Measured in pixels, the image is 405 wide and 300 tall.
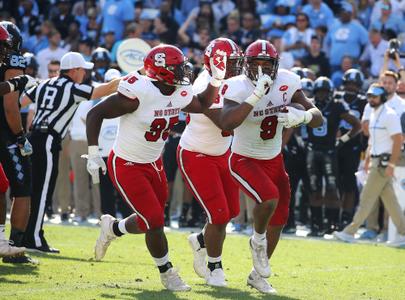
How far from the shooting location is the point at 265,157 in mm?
7910

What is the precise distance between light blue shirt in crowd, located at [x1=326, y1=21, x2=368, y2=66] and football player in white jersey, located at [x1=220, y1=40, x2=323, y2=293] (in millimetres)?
8054

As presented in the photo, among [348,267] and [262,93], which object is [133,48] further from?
[262,93]

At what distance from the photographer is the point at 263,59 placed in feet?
24.8

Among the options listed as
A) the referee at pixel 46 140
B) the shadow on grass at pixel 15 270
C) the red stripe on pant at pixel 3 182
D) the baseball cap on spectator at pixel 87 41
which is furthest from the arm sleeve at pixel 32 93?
the baseball cap on spectator at pixel 87 41

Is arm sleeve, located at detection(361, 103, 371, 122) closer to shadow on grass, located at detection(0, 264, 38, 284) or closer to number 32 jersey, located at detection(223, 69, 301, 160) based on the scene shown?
number 32 jersey, located at detection(223, 69, 301, 160)

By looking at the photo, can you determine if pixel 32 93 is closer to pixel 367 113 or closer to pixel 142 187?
pixel 142 187

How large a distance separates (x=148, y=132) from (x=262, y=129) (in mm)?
916

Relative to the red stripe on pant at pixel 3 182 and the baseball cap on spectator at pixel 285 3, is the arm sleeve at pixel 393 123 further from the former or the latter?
the baseball cap on spectator at pixel 285 3

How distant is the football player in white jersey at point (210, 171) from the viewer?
801 centimetres

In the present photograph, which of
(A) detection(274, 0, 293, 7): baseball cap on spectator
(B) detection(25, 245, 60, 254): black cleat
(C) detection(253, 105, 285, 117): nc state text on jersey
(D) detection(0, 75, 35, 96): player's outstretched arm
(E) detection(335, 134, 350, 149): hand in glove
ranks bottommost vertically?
(B) detection(25, 245, 60, 254): black cleat

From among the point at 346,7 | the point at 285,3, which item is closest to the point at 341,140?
the point at 346,7

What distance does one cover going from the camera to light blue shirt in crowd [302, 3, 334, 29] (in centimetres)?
1670

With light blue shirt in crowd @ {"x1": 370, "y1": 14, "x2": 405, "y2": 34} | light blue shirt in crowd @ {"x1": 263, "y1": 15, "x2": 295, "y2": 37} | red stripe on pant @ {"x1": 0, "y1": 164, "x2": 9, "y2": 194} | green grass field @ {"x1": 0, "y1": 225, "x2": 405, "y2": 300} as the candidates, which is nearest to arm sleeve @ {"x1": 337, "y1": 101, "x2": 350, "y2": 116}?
green grass field @ {"x1": 0, "y1": 225, "x2": 405, "y2": 300}

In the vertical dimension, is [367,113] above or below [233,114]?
below
